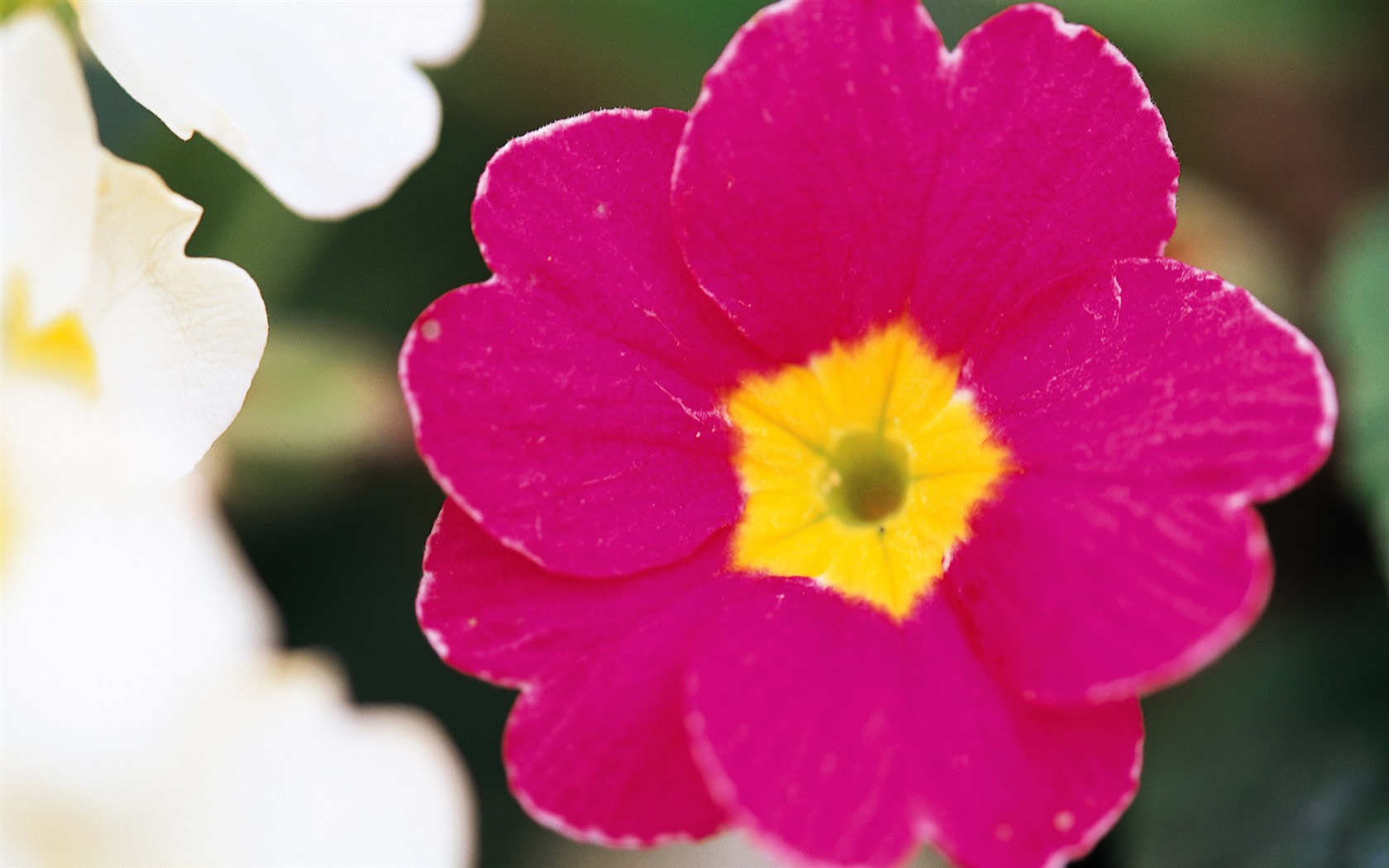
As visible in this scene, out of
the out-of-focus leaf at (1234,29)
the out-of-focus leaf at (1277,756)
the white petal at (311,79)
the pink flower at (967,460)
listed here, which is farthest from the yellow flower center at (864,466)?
the out-of-focus leaf at (1234,29)

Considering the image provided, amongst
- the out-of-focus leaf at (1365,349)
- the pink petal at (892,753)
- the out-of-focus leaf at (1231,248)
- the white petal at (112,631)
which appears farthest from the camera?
the out-of-focus leaf at (1231,248)

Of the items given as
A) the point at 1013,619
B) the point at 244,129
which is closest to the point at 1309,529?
the point at 1013,619

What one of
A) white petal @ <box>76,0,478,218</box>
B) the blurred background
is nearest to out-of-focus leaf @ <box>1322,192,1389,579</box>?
the blurred background

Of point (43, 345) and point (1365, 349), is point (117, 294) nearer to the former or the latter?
point (43, 345)

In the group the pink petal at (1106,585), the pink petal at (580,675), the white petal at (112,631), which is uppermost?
the white petal at (112,631)

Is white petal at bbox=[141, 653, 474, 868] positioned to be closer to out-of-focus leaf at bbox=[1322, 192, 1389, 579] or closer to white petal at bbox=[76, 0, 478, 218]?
white petal at bbox=[76, 0, 478, 218]

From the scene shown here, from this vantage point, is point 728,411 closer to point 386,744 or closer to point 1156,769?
point 386,744

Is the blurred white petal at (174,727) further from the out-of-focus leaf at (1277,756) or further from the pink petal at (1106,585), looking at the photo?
the out-of-focus leaf at (1277,756)
